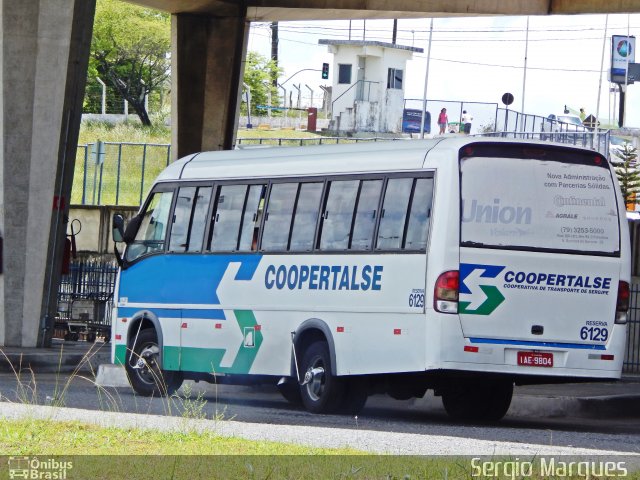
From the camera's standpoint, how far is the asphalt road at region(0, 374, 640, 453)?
13.0m

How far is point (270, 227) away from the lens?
1675 cm

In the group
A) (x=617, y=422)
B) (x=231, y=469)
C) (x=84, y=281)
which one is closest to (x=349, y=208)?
(x=617, y=422)

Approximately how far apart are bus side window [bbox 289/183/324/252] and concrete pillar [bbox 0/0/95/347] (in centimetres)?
797

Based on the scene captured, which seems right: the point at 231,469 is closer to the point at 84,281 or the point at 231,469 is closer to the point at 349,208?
the point at 349,208

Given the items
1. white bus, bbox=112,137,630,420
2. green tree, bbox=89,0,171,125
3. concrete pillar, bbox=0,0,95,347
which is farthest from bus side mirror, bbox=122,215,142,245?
green tree, bbox=89,0,171,125

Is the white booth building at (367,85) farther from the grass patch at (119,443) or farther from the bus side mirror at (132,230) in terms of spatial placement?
the grass patch at (119,443)

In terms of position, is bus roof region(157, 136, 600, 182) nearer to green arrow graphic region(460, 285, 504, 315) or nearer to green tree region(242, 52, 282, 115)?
green arrow graphic region(460, 285, 504, 315)

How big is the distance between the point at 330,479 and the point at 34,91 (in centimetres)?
1542

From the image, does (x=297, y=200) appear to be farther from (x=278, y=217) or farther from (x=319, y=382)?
(x=319, y=382)

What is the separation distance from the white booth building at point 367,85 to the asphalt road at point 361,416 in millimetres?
64677

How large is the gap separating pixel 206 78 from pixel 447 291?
18807 millimetres

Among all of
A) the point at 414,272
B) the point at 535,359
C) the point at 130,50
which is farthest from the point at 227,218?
the point at 130,50

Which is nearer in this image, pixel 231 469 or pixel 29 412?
pixel 231 469

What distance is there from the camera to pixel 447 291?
560 inches
